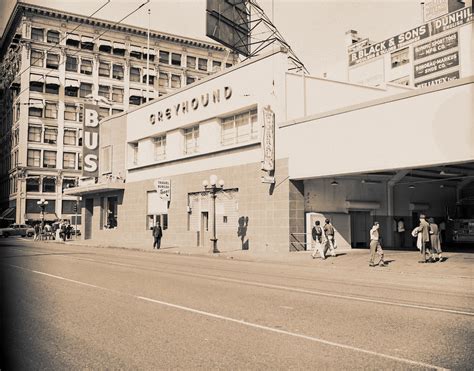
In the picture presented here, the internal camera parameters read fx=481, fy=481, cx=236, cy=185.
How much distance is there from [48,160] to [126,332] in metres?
69.0

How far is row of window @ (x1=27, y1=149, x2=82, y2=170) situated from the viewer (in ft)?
226

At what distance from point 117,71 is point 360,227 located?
5982cm

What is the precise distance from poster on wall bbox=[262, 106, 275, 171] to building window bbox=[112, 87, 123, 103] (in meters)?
56.1

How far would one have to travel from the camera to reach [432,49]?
57969 mm

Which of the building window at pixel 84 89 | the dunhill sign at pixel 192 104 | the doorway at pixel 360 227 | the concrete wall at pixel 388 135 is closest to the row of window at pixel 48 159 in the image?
the building window at pixel 84 89

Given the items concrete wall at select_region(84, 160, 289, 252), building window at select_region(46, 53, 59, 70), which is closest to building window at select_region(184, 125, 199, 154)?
concrete wall at select_region(84, 160, 289, 252)

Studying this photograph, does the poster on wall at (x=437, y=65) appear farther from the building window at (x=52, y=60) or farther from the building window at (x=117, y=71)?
the building window at (x=52, y=60)

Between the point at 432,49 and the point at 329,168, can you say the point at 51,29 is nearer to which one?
the point at 432,49

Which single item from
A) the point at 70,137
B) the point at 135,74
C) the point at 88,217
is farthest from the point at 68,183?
the point at 88,217

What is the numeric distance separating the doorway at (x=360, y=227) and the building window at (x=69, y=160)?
55.3 metres

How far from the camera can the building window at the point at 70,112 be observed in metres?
72.5

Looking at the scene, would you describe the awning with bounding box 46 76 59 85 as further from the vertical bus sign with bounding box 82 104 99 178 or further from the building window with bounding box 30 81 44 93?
the vertical bus sign with bounding box 82 104 99 178

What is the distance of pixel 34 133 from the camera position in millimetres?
69500

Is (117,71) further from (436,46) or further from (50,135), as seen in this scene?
(436,46)
